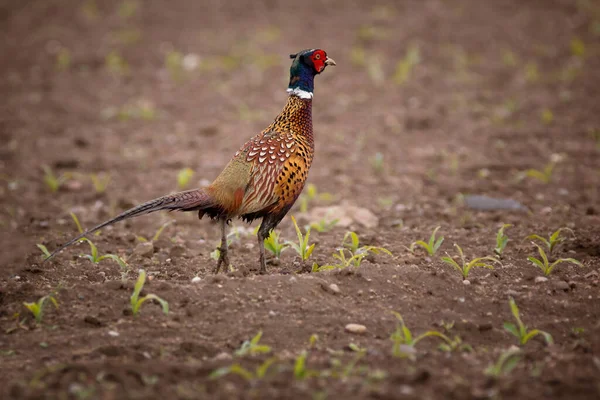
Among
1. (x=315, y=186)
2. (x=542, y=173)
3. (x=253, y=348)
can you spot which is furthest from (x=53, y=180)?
(x=542, y=173)

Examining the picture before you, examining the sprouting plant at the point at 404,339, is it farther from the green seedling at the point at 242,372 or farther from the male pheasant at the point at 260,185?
the male pheasant at the point at 260,185

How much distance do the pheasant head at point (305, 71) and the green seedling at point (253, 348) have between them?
220 cm

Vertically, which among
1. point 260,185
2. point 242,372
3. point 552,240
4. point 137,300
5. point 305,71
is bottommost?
point 242,372

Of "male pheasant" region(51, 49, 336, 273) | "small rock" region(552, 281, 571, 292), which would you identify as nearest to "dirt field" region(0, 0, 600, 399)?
"small rock" region(552, 281, 571, 292)

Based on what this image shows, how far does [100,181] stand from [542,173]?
17.1 feet

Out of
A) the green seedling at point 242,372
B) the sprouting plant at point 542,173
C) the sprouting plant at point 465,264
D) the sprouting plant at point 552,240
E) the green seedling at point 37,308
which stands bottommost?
the green seedling at point 242,372

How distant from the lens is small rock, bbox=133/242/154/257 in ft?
19.9

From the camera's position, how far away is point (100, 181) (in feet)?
27.7

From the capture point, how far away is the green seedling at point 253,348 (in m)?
3.93

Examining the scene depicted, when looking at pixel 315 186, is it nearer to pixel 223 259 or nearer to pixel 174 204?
pixel 223 259

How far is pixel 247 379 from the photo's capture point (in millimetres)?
3600

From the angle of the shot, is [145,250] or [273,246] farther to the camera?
[145,250]

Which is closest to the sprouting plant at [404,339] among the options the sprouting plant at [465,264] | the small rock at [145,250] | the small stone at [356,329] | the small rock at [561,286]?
the small stone at [356,329]

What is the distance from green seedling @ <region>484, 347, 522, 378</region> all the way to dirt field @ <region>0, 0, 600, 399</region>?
65 millimetres
